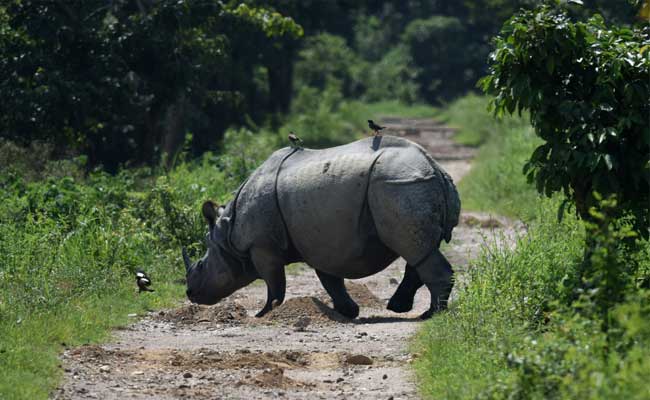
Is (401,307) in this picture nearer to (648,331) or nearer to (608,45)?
(608,45)

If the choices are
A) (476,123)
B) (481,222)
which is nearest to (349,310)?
(481,222)

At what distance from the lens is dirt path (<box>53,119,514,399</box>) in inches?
291

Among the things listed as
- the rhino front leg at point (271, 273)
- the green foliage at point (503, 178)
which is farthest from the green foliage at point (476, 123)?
the rhino front leg at point (271, 273)

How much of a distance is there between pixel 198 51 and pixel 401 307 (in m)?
9.39

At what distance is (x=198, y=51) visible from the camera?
742 inches

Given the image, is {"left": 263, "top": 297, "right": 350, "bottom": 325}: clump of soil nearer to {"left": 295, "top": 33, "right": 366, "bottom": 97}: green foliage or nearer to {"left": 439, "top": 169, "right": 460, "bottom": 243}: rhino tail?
{"left": 439, "top": 169, "right": 460, "bottom": 243}: rhino tail

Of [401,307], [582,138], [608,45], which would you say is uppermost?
[608,45]

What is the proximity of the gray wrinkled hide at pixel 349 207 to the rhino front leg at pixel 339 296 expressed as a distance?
0.24m

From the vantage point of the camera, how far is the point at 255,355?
27.2ft

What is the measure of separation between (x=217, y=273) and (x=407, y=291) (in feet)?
6.08

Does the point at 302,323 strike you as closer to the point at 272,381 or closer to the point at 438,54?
the point at 272,381

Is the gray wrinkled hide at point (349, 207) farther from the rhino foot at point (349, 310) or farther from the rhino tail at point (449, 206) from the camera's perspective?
the rhino foot at point (349, 310)

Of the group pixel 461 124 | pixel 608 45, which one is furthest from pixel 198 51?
pixel 461 124

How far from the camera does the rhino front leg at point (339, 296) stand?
10523 millimetres
